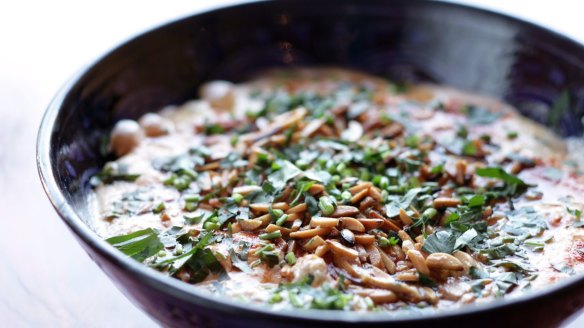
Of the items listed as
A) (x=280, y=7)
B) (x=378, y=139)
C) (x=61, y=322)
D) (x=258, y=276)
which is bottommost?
(x=61, y=322)

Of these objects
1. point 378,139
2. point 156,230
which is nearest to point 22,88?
point 156,230

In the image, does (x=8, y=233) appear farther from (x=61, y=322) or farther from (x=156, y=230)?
(x=156, y=230)

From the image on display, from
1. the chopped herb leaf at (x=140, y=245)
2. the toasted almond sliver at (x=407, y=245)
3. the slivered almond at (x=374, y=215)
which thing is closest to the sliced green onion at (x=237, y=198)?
the chopped herb leaf at (x=140, y=245)

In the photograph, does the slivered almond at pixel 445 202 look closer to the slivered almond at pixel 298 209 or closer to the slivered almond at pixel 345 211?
the slivered almond at pixel 345 211

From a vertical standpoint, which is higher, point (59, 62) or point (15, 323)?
point (59, 62)

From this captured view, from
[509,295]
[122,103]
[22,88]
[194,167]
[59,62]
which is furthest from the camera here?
[59,62]

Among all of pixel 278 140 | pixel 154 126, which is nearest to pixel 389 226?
pixel 278 140

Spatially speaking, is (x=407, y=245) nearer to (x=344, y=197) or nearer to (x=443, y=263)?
(x=443, y=263)
